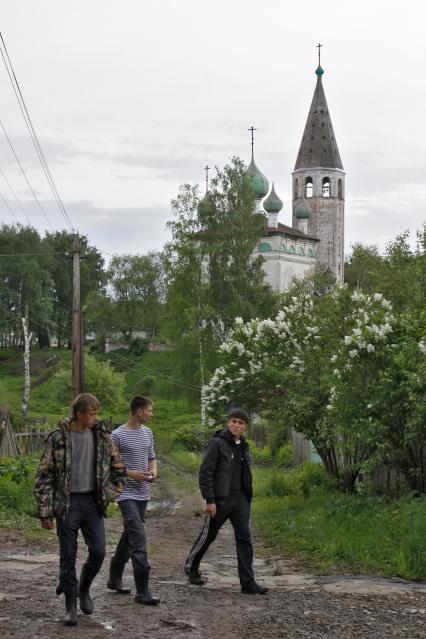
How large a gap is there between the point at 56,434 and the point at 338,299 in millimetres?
9966

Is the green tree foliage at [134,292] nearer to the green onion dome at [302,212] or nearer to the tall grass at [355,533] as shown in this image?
the green onion dome at [302,212]

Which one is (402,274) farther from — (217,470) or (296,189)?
(296,189)

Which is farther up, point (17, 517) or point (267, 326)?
point (267, 326)

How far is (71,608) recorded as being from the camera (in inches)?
269

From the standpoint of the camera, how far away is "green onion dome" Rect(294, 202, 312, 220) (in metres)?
86.6

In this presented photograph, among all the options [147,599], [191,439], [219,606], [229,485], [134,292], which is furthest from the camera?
[134,292]

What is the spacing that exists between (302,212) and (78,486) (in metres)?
81.0

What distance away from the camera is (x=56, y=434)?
709 cm

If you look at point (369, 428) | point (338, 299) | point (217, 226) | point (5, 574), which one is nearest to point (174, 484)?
point (338, 299)

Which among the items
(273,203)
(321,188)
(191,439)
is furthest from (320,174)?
(191,439)

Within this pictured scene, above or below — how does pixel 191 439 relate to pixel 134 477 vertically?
below

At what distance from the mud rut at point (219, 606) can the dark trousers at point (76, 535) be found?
34 centimetres

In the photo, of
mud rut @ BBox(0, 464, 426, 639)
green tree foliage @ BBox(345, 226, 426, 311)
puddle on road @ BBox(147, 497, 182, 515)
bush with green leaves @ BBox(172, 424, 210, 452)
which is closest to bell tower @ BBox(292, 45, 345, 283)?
bush with green leaves @ BBox(172, 424, 210, 452)

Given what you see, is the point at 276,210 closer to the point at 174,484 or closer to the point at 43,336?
the point at 43,336
